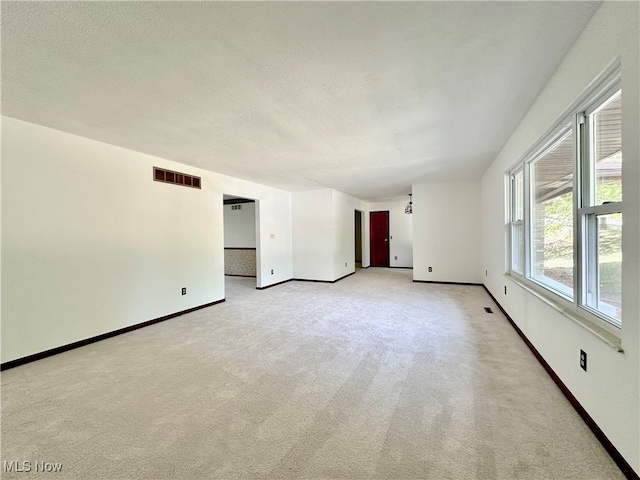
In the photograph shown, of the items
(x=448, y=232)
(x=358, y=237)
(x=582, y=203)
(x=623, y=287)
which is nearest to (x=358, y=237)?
(x=358, y=237)

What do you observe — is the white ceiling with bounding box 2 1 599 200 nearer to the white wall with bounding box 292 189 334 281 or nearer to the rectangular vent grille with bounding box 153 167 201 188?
the rectangular vent grille with bounding box 153 167 201 188

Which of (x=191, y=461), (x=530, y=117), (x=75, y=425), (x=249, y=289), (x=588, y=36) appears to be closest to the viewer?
(x=191, y=461)

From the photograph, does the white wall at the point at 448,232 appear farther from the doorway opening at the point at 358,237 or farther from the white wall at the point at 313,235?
the doorway opening at the point at 358,237

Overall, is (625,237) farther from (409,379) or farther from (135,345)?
(135,345)

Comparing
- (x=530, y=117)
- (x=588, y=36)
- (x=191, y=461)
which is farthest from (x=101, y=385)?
(x=530, y=117)

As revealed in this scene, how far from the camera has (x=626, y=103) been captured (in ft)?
4.26

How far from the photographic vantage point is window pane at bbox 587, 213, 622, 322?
1.51 metres

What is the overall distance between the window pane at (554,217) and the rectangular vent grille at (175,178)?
4.43m

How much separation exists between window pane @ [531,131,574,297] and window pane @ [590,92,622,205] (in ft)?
0.62

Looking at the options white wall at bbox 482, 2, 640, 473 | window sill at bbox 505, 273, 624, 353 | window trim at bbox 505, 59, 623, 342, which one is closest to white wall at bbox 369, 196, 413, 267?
window sill at bbox 505, 273, 624, 353

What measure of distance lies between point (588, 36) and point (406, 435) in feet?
8.15

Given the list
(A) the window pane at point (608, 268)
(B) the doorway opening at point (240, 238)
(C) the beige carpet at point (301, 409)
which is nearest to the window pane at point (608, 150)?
(A) the window pane at point (608, 268)

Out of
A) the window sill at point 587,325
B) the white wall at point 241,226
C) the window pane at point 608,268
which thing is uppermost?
the white wall at point 241,226

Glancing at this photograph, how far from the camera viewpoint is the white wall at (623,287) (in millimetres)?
1218
